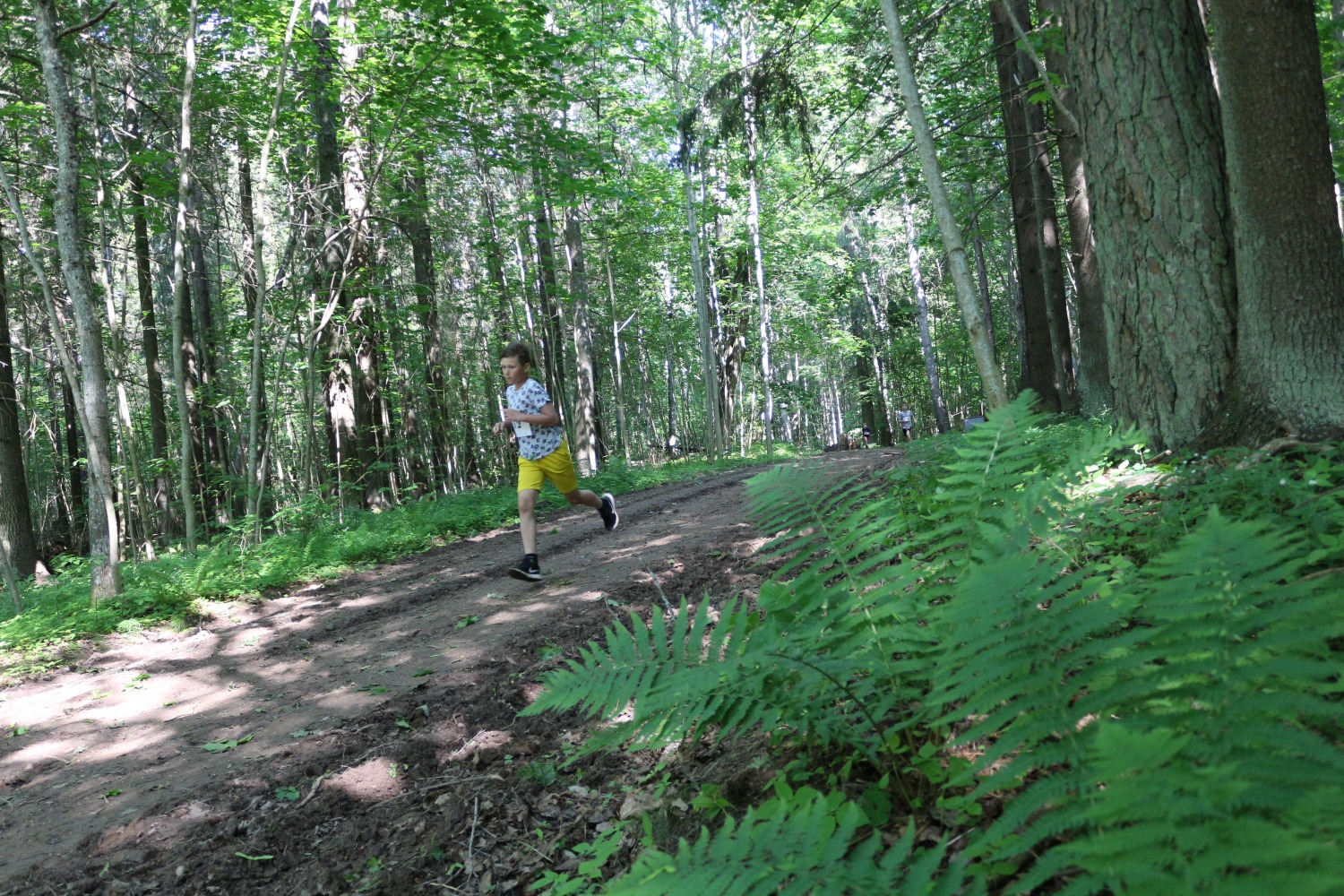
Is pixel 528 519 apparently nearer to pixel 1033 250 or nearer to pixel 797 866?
pixel 797 866

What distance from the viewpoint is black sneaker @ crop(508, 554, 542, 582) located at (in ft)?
20.9

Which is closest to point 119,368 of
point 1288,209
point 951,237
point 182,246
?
point 182,246

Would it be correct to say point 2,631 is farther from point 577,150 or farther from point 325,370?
point 577,150

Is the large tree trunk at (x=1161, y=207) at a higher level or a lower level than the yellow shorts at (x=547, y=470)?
higher

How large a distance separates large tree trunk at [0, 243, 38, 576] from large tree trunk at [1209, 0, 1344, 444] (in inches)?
533

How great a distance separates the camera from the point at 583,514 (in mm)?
10891

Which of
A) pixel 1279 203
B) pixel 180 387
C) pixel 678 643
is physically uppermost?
pixel 180 387

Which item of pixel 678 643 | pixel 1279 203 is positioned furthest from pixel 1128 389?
pixel 678 643

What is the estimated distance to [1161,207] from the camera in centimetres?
469

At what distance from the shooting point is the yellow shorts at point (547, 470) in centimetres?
673

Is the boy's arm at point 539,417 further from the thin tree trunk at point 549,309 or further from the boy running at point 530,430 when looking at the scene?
the thin tree trunk at point 549,309

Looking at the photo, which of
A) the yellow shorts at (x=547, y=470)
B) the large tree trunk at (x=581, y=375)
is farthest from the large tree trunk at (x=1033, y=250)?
the large tree trunk at (x=581, y=375)

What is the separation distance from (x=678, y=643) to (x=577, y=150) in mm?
10510

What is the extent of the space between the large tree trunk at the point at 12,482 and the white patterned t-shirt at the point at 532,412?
324 inches
